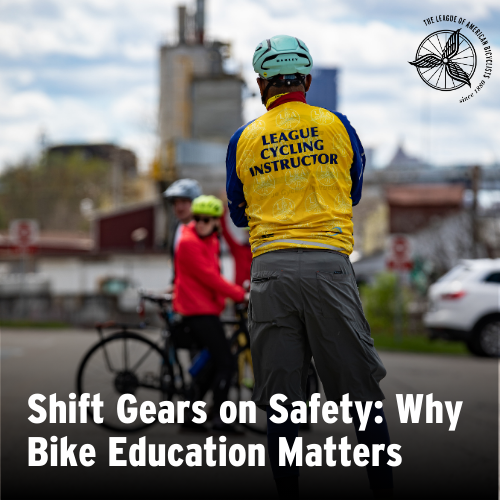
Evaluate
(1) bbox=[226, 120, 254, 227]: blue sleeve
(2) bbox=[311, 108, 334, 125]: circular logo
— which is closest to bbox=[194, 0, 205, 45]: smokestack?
(1) bbox=[226, 120, 254, 227]: blue sleeve

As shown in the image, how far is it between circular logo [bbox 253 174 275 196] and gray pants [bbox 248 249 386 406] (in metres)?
0.26

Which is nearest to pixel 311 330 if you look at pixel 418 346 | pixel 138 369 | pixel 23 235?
pixel 138 369

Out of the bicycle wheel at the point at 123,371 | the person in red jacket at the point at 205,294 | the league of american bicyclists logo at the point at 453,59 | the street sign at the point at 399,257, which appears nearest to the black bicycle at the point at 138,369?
the bicycle wheel at the point at 123,371

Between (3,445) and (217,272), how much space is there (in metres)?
1.92

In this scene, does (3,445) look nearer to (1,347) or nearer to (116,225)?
(1,347)

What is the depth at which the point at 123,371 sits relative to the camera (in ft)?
21.7

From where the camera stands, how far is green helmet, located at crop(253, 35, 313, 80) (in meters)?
3.59

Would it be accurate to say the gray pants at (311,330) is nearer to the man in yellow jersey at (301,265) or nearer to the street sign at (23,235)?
the man in yellow jersey at (301,265)

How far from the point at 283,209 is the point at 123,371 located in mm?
3460

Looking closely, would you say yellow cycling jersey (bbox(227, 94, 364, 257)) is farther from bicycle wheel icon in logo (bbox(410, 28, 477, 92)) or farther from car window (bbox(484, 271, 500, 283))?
car window (bbox(484, 271, 500, 283))

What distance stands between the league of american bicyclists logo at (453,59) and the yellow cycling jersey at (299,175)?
2.42 feet

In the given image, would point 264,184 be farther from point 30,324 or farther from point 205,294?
point 30,324

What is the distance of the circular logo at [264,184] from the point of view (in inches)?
140

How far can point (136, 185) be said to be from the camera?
70562 mm
